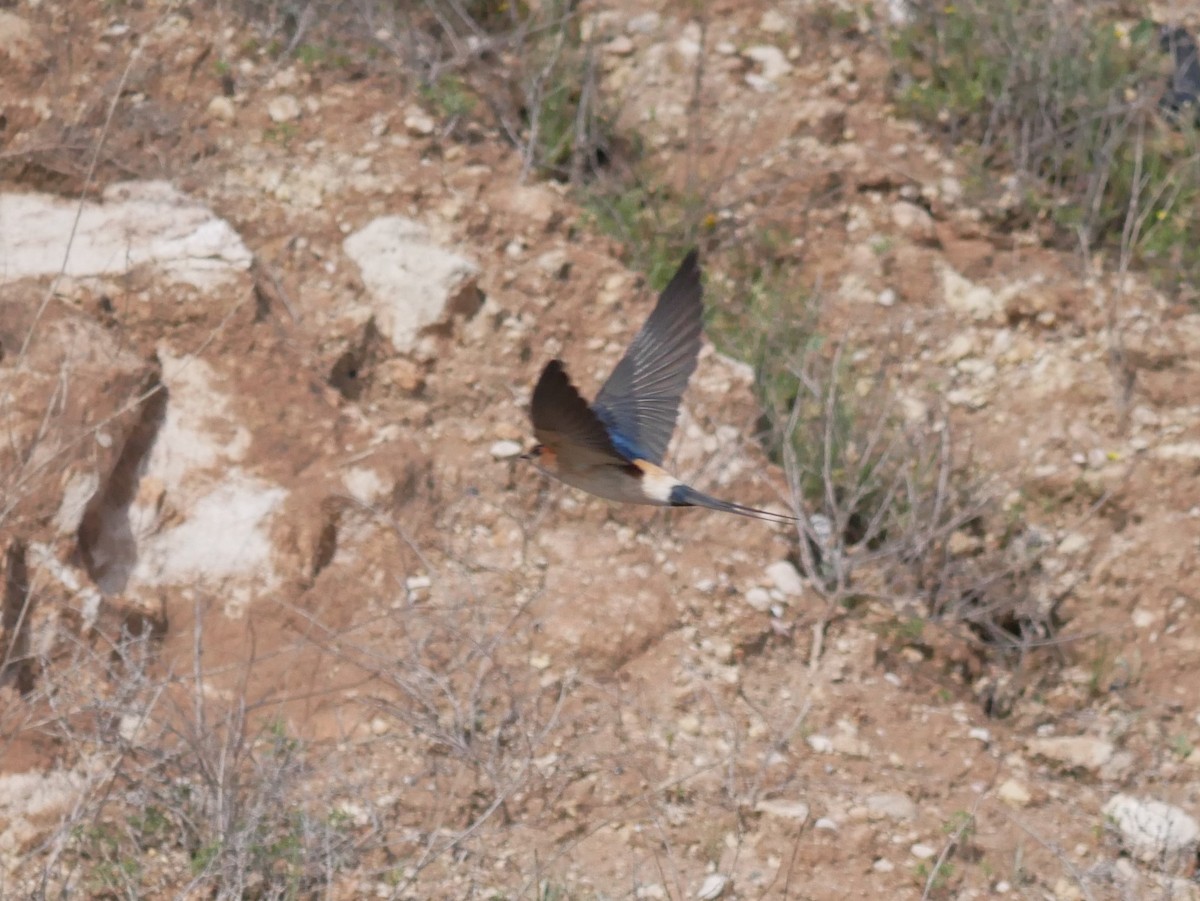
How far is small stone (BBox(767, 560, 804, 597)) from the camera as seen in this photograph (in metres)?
4.11

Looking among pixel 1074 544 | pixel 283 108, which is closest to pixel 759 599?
pixel 1074 544

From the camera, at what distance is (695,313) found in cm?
344

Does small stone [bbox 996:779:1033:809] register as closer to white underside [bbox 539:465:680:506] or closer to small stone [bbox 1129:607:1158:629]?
small stone [bbox 1129:607:1158:629]

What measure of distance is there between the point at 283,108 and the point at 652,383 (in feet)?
5.58

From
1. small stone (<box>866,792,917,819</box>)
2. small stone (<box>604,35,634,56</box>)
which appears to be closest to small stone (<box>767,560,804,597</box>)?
small stone (<box>866,792,917,819</box>)

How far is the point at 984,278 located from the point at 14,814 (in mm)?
3275

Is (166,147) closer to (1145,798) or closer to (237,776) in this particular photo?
(237,776)

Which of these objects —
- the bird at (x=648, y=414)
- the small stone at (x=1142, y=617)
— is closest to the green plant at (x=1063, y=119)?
the small stone at (x=1142, y=617)

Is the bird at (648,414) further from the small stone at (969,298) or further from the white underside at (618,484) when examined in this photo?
the small stone at (969,298)

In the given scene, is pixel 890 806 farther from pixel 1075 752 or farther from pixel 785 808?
pixel 1075 752

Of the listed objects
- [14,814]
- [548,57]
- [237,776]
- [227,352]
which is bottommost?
[14,814]

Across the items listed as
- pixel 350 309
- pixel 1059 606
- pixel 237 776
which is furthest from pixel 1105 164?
pixel 237 776

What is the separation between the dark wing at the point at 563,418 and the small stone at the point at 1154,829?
66.9 inches

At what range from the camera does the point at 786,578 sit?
4.13 meters
